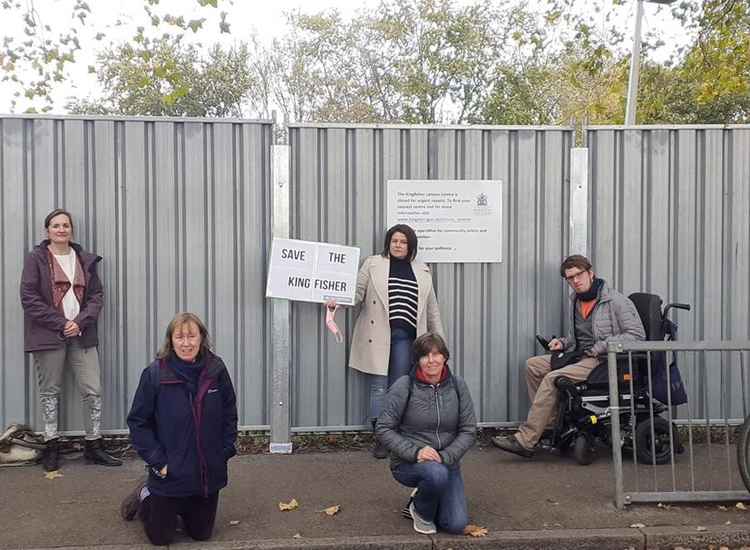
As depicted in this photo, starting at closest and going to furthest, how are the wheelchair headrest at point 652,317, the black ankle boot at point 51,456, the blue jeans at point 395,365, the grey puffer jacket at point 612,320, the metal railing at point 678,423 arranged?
the metal railing at point 678,423 → the black ankle boot at point 51,456 → the grey puffer jacket at point 612,320 → the wheelchair headrest at point 652,317 → the blue jeans at point 395,365

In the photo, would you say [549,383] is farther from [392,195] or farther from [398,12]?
[398,12]

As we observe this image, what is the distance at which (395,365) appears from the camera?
23.1 feet

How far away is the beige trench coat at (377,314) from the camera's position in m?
7.00

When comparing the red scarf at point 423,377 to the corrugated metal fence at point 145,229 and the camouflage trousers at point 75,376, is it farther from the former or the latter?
the camouflage trousers at point 75,376

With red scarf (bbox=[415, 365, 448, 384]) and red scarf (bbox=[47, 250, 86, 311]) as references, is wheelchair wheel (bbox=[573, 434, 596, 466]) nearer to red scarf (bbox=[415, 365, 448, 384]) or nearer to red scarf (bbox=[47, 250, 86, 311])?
red scarf (bbox=[415, 365, 448, 384])

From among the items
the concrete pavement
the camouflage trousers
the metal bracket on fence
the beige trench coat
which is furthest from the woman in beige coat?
the camouflage trousers

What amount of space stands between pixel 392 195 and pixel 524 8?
26.9 meters

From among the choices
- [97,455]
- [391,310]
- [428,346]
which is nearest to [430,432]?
[428,346]

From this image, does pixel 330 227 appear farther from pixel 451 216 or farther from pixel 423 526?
pixel 423 526

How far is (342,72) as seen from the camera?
3544 centimetres

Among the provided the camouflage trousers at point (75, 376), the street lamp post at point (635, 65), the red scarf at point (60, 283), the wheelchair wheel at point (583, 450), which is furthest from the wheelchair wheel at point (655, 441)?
the street lamp post at point (635, 65)

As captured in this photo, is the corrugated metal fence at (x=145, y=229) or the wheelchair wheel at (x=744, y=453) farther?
the corrugated metal fence at (x=145, y=229)

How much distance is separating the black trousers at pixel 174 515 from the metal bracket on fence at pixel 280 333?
1951 millimetres

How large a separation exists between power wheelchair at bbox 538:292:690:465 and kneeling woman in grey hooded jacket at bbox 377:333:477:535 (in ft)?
5.27
